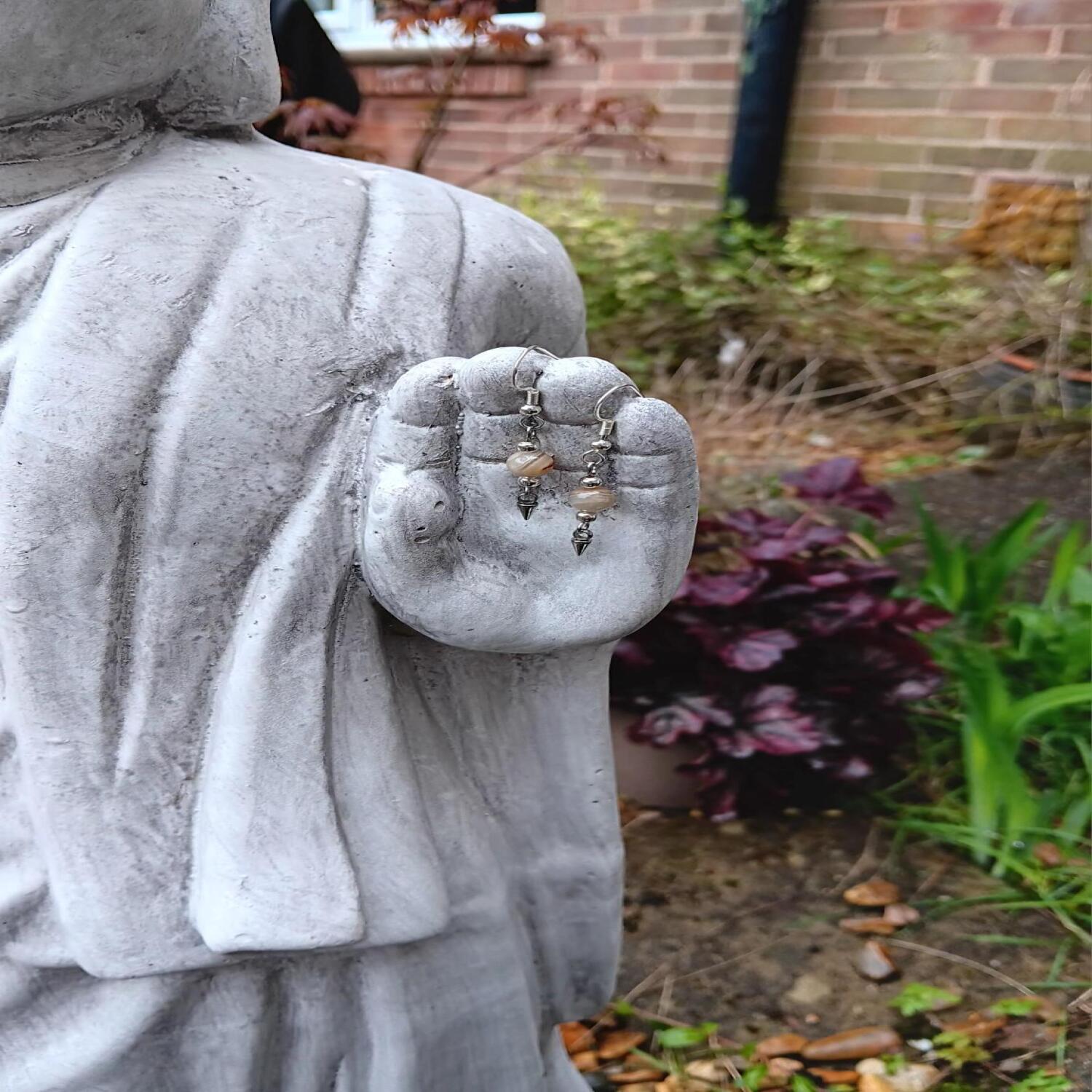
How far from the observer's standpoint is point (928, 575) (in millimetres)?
2691

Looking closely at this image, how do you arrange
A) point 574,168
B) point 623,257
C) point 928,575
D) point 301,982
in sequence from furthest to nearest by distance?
point 574,168 → point 623,257 → point 928,575 → point 301,982

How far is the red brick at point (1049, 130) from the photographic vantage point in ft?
13.4

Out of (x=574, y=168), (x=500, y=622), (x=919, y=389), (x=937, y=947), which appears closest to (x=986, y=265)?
(x=919, y=389)

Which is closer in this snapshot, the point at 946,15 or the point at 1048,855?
the point at 1048,855

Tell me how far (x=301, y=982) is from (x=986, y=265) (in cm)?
416

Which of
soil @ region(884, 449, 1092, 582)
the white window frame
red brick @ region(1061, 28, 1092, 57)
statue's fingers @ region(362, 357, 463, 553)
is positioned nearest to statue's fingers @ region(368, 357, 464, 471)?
statue's fingers @ region(362, 357, 463, 553)

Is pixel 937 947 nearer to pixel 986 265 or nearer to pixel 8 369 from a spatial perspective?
pixel 8 369

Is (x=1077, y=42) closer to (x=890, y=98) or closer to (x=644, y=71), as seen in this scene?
(x=890, y=98)

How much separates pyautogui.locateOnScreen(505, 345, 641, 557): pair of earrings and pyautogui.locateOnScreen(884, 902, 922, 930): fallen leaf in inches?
60.5

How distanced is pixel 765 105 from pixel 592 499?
166 inches

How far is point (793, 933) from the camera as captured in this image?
205cm

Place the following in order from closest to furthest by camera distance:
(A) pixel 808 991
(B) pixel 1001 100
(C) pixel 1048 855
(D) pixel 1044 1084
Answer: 1. (D) pixel 1044 1084
2. (A) pixel 808 991
3. (C) pixel 1048 855
4. (B) pixel 1001 100

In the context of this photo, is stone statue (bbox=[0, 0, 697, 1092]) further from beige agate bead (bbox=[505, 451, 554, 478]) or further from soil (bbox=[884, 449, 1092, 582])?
soil (bbox=[884, 449, 1092, 582])

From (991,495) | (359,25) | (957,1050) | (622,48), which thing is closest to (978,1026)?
(957,1050)
